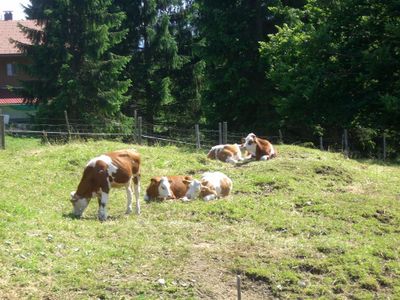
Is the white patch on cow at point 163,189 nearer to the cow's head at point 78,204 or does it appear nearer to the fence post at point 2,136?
the cow's head at point 78,204

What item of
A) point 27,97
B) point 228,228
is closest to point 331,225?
point 228,228

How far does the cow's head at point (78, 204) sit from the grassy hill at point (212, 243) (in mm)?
146

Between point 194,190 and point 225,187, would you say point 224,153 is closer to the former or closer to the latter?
point 225,187

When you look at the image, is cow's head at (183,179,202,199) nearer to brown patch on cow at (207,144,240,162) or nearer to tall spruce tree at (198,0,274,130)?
brown patch on cow at (207,144,240,162)

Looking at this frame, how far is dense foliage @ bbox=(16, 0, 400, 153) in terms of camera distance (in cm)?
2352

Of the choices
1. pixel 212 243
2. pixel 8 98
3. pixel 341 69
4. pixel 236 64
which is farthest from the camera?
pixel 8 98

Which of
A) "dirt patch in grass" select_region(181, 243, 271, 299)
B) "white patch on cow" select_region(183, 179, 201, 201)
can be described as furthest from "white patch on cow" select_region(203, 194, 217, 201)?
"dirt patch in grass" select_region(181, 243, 271, 299)

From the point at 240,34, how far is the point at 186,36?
25.6 feet

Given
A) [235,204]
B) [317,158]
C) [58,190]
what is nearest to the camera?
[235,204]

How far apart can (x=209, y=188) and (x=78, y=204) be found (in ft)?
9.32

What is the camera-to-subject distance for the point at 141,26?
3331 centimetres

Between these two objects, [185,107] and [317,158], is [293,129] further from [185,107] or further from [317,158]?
[317,158]

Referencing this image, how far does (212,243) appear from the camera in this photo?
8.92 meters

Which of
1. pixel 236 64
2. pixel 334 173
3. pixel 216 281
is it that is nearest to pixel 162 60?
pixel 236 64
